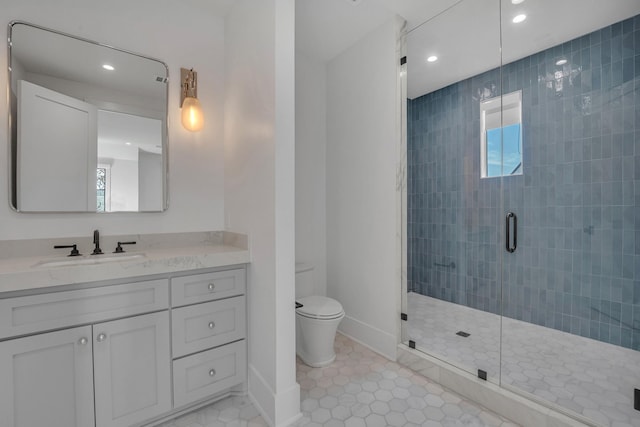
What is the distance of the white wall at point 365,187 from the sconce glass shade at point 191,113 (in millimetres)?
1269

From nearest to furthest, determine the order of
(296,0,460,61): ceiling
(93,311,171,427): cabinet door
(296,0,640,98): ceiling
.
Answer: (93,311,171,427): cabinet door
(296,0,640,98): ceiling
(296,0,460,61): ceiling

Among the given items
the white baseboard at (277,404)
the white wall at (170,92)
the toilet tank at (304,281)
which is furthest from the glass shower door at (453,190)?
the white wall at (170,92)

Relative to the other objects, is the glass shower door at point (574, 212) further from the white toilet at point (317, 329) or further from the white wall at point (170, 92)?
the white wall at point (170, 92)

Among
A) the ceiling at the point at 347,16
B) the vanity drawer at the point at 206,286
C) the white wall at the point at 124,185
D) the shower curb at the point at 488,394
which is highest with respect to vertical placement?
the ceiling at the point at 347,16

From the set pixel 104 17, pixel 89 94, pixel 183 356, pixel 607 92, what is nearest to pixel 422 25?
pixel 607 92

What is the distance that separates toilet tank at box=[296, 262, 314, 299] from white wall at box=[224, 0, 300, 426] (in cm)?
61

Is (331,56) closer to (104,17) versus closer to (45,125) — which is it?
(104,17)

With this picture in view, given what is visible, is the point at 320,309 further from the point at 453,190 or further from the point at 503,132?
the point at 503,132

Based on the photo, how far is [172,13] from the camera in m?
1.98

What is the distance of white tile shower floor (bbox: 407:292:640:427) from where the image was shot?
5.20 feet

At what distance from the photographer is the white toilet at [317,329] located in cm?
206

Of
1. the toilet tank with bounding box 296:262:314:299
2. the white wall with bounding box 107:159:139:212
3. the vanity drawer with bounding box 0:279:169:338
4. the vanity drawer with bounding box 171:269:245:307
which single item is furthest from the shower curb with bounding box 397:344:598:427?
the white wall with bounding box 107:159:139:212

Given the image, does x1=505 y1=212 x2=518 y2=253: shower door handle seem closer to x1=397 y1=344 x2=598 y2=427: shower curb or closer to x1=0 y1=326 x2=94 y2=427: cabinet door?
x1=397 y1=344 x2=598 y2=427: shower curb

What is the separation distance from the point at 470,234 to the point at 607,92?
1350 mm
